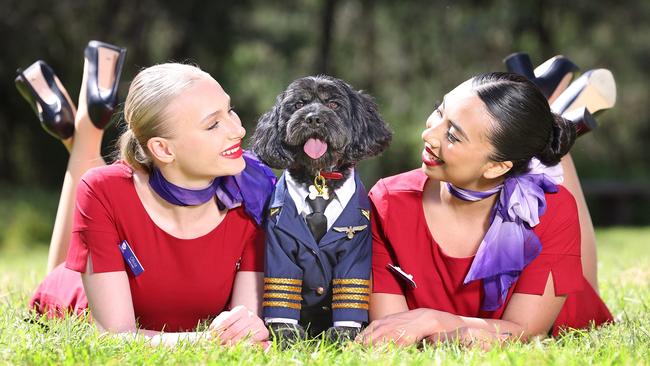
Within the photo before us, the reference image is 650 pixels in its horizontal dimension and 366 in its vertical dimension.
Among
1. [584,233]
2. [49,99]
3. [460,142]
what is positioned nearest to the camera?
[460,142]

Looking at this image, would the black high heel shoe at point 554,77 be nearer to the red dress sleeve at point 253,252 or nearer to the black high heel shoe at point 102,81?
the red dress sleeve at point 253,252

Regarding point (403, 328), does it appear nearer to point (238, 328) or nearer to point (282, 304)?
point (282, 304)

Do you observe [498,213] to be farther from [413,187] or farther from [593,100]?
[593,100]

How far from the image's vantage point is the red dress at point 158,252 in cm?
322

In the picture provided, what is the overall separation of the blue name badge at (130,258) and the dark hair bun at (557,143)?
1643 millimetres

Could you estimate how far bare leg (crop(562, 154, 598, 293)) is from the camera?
13.5ft

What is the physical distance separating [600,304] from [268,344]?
1642mm

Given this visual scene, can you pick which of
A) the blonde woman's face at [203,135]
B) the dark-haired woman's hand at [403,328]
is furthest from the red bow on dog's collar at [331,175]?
the dark-haired woman's hand at [403,328]

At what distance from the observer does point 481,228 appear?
3.35 m

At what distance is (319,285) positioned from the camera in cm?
314

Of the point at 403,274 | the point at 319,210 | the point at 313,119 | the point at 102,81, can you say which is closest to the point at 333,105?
the point at 313,119

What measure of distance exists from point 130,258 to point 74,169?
4.17 ft

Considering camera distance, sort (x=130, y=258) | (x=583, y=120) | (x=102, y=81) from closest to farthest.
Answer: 1. (x=130, y=258)
2. (x=583, y=120)
3. (x=102, y=81)

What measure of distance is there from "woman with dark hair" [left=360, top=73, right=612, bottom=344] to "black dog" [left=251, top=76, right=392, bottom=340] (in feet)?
0.68
